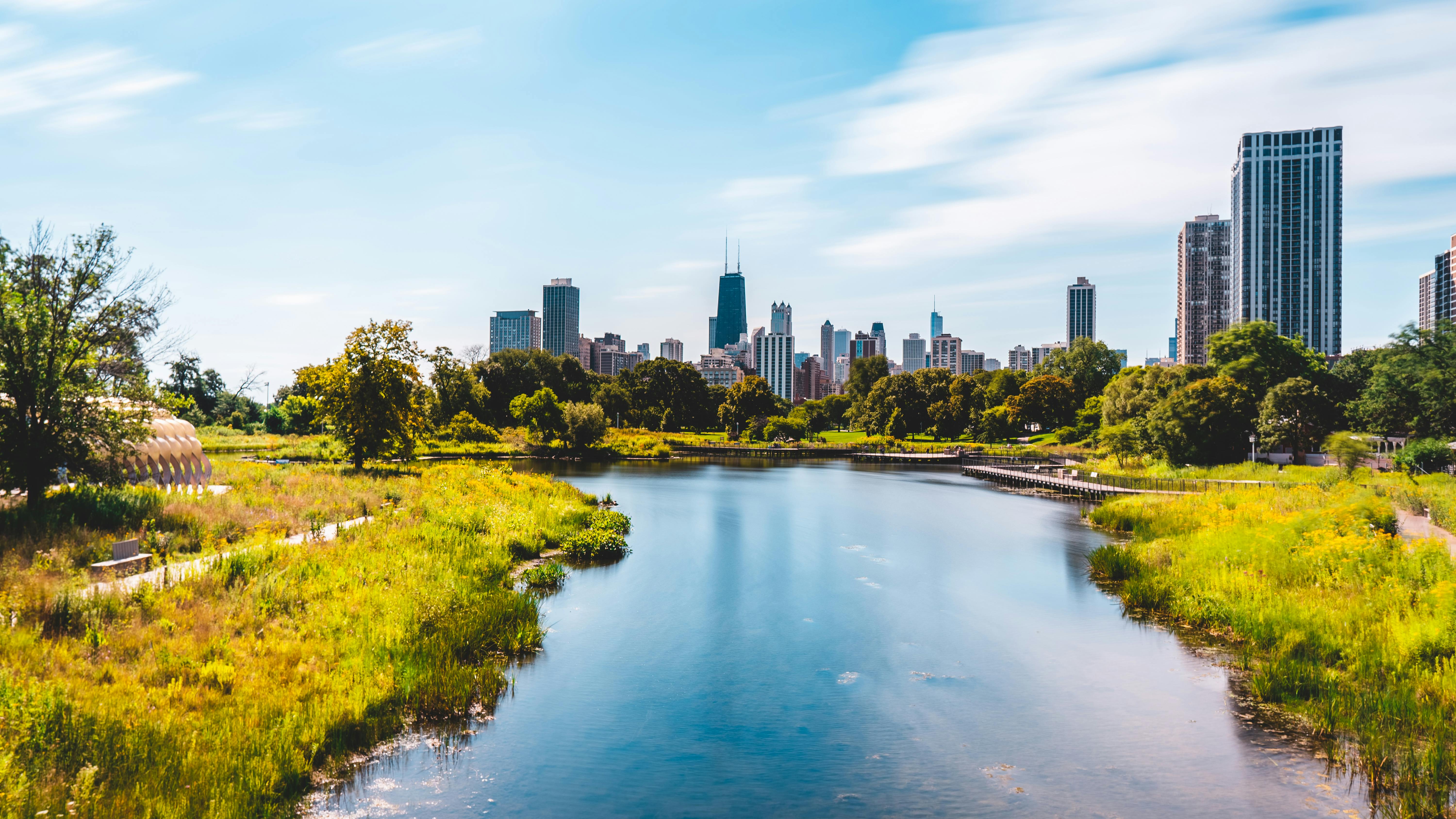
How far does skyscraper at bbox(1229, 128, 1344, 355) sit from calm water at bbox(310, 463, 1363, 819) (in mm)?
188590

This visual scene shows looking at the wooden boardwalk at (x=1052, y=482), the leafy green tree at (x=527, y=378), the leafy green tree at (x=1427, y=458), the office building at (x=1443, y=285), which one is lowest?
the wooden boardwalk at (x=1052, y=482)

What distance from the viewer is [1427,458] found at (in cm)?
3906

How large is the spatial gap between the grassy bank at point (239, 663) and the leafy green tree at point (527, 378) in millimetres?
82982

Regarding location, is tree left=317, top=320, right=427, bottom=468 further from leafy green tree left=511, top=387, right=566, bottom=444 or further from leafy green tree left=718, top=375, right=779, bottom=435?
leafy green tree left=718, top=375, right=779, bottom=435

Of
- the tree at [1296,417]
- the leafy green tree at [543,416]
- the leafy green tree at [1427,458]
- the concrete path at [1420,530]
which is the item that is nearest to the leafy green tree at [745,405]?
the leafy green tree at [543,416]

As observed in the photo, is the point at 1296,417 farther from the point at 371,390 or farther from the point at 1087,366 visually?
the point at 1087,366

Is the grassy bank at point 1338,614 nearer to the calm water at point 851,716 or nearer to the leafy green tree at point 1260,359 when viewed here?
the calm water at point 851,716

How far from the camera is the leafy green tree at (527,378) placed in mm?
105562

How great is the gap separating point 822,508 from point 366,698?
34117 mm

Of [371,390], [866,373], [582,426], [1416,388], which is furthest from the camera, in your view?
[866,373]

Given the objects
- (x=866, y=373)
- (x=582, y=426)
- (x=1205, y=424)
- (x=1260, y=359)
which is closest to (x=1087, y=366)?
(x=866, y=373)

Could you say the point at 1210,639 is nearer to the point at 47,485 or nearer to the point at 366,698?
the point at 366,698

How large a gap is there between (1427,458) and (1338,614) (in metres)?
33.2

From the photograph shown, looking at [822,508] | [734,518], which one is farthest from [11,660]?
[822,508]
